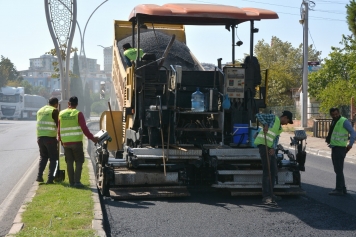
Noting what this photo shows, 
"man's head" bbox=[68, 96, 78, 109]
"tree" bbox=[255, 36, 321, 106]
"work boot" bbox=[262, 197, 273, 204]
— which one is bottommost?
"work boot" bbox=[262, 197, 273, 204]

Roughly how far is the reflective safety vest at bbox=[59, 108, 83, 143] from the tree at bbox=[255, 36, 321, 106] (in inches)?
1593

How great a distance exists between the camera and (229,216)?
830 centimetres

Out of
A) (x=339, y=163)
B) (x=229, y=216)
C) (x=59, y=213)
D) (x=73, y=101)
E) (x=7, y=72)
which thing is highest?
(x=7, y=72)

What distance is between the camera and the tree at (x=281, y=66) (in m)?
52.8

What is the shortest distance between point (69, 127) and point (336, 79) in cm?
2837

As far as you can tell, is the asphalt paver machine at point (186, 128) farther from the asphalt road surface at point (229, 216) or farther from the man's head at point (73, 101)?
the man's head at point (73, 101)

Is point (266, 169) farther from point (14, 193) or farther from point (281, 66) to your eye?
point (281, 66)

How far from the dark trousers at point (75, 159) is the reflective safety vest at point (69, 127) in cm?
11

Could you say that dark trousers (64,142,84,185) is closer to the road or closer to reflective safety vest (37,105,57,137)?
reflective safety vest (37,105,57,137)

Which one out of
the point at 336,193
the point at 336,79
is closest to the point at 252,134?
the point at 336,193

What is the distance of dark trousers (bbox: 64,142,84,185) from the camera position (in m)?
10.6

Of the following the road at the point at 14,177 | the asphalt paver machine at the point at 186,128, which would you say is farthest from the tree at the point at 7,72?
the asphalt paver machine at the point at 186,128

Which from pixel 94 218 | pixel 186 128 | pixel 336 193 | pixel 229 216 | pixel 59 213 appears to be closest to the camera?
pixel 94 218

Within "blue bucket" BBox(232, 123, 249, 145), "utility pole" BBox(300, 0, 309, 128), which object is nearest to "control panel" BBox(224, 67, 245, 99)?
"blue bucket" BBox(232, 123, 249, 145)
